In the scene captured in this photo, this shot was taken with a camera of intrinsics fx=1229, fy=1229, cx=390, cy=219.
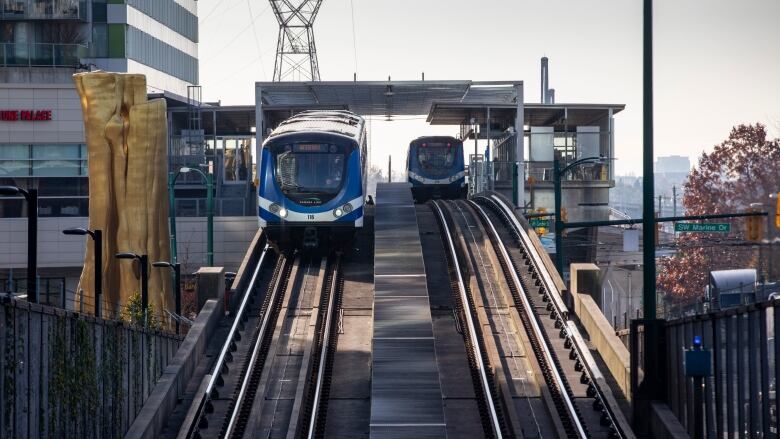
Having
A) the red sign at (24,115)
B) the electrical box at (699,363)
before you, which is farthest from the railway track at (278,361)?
the red sign at (24,115)

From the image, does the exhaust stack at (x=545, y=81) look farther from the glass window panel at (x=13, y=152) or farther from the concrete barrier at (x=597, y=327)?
the concrete barrier at (x=597, y=327)

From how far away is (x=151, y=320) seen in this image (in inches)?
1330

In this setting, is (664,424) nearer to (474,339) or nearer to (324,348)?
(474,339)

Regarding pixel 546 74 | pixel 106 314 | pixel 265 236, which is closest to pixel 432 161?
pixel 265 236

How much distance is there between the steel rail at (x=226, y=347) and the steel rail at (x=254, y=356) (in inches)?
21.9

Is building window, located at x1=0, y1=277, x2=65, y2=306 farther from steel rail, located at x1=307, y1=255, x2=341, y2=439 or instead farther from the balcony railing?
the balcony railing

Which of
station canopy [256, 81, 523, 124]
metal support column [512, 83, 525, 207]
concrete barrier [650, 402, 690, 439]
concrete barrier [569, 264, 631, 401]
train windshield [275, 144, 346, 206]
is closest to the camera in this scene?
concrete barrier [650, 402, 690, 439]

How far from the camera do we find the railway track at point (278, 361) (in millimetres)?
23391

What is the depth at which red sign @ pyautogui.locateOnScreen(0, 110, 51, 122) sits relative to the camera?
53.4 metres

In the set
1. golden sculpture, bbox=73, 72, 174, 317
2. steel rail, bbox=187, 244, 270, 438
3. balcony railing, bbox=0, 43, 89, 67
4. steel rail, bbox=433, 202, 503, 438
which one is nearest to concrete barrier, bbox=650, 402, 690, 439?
steel rail, bbox=433, 202, 503, 438

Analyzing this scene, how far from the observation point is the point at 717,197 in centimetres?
6431

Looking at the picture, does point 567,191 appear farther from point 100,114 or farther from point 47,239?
point 100,114

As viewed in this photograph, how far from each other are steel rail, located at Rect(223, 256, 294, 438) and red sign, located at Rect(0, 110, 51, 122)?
24287 millimetres

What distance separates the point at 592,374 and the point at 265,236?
13856mm
